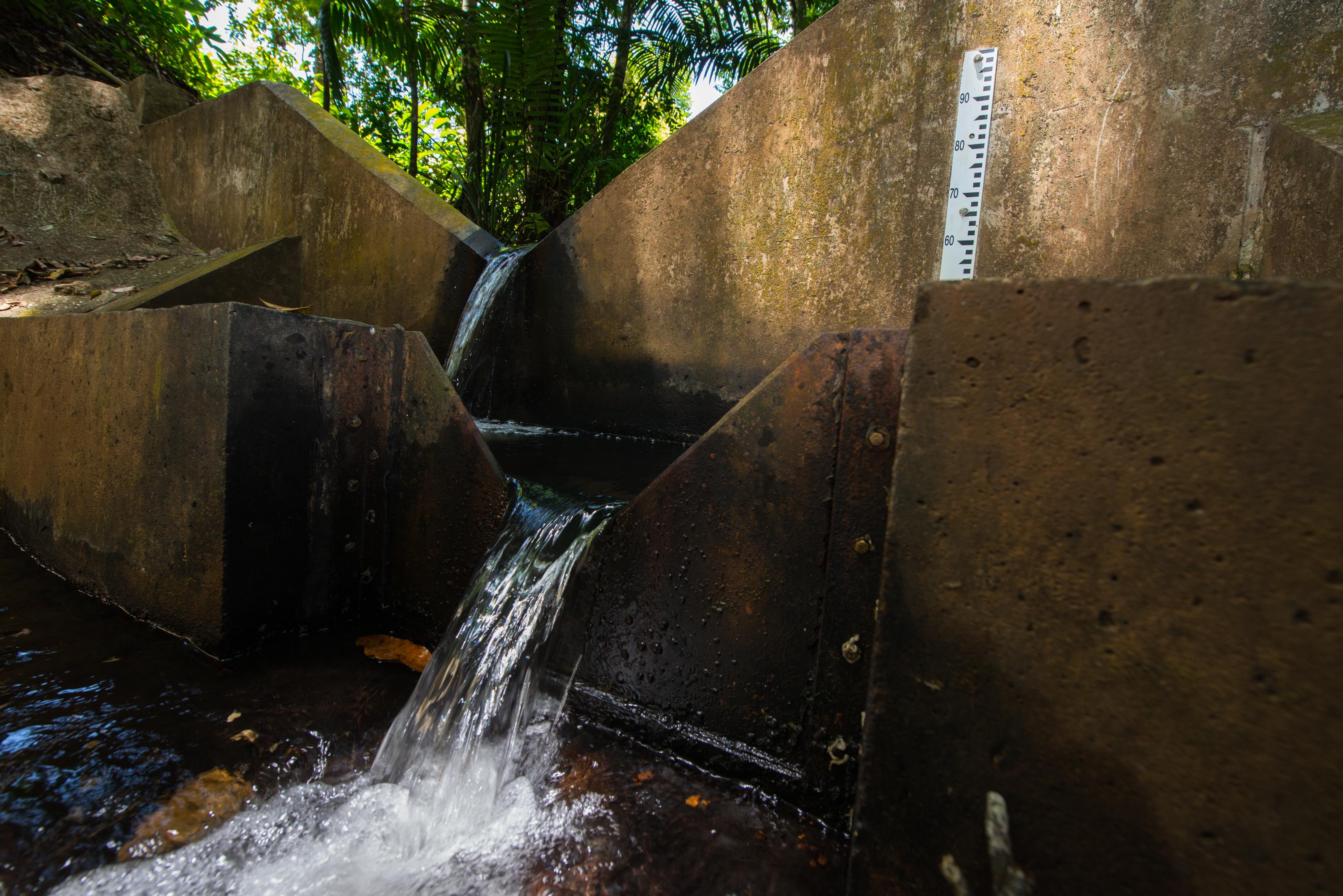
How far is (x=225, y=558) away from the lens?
84.1 inches

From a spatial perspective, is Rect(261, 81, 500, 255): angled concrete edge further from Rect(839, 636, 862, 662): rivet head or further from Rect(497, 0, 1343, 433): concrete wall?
Rect(839, 636, 862, 662): rivet head

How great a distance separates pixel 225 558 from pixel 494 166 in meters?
5.80

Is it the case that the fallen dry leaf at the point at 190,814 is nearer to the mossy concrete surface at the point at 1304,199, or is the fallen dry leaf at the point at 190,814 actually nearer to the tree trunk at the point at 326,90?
the mossy concrete surface at the point at 1304,199

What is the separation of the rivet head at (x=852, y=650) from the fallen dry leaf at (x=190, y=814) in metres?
1.54

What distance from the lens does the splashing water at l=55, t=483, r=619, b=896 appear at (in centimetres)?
146

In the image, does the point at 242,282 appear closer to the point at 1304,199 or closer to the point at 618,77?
the point at 618,77

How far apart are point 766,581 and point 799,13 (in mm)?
7705

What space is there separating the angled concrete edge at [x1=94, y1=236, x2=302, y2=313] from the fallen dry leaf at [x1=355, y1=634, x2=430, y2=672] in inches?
120

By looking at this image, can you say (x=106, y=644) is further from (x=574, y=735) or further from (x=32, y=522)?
(x=574, y=735)

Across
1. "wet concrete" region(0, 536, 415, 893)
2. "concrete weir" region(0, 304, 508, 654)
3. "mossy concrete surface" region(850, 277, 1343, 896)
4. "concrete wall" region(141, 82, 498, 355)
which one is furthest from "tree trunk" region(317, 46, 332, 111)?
"mossy concrete surface" region(850, 277, 1343, 896)

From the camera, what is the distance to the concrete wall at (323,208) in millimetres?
4480

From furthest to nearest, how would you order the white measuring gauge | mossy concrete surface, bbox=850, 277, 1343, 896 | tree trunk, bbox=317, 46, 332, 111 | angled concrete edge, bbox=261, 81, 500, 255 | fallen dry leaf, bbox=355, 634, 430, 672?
tree trunk, bbox=317, 46, 332, 111
angled concrete edge, bbox=261, 81, 500, 255
the white measuring gauge
fallen dry leaf, bbox=355, 634, 430, 672
mossy concrete surface, bbox=850, 277, 1343, 896

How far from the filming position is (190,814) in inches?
62.7

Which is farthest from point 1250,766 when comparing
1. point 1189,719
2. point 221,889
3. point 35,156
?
point 35,156
